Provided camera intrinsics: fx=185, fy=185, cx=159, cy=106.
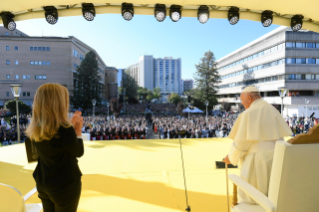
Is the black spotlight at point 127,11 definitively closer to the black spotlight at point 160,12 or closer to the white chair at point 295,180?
the black spotlight at point 160,12

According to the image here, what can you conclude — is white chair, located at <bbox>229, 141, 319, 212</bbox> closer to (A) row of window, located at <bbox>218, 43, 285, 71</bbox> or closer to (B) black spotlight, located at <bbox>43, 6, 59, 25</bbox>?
(B) black spotlight, located at <bbox>43, 6, 59, 25</bbox>

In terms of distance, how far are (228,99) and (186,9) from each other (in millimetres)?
48807

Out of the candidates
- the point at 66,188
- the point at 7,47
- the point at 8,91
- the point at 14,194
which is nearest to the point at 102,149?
the point at 14,194

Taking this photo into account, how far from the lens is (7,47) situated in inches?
1164

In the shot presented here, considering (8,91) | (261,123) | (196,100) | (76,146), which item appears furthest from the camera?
(196,100)

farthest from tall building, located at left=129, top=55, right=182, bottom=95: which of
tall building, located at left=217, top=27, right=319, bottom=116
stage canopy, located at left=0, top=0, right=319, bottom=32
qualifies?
stage canopy, located at left=0, top=0, right=319, bottom=32

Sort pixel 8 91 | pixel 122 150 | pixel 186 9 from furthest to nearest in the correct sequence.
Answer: pixel 8 91 < pixel 122 150 < pixel 186 9

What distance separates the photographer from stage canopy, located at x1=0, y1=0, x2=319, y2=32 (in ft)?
12.3

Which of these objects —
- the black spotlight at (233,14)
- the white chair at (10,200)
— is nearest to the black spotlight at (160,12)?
the black spotlight at (233,14)

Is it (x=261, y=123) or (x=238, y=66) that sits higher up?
(x=238, y=66)

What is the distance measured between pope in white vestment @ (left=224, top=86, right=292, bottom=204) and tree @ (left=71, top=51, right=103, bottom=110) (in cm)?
3169

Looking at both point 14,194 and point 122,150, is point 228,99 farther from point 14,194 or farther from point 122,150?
point 14,194

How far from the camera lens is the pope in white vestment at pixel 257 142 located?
6.89ft

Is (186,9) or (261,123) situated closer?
(261,123)
